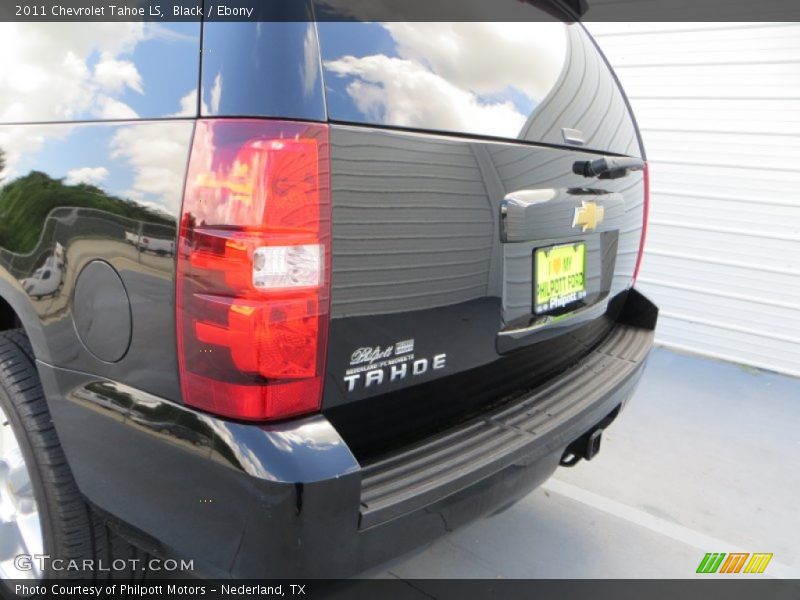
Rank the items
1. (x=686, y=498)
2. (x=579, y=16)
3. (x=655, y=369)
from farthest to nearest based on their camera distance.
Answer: (x=655, y=369) < (x=686, y=498) < (x=579, y=16)

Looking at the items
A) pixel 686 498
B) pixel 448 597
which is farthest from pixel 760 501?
pixel 448 597

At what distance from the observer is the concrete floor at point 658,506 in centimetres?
250

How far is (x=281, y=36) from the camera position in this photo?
1.25m

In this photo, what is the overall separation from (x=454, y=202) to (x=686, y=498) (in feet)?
7.43

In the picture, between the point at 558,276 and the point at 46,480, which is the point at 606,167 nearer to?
the point at 558,276

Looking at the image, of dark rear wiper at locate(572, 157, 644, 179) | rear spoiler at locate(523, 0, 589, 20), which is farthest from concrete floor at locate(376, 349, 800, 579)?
rear spoiler at locate(523, 0, 589, 20)

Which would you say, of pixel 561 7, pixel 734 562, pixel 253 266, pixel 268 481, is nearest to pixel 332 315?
pixel 253 266

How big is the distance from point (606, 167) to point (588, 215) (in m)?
0.18

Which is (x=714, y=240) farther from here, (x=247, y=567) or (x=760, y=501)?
(x=247, y=567)

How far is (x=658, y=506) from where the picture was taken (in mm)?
2928

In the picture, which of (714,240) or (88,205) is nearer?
(88,205)

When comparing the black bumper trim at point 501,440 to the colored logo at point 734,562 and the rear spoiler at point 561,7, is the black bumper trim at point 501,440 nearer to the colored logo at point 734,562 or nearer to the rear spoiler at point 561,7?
the colored logo at point 734,562

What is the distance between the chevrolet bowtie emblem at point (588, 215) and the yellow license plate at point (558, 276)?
0.07 meters

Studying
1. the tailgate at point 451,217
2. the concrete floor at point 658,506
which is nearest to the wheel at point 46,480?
the tailgate at point 451,217
